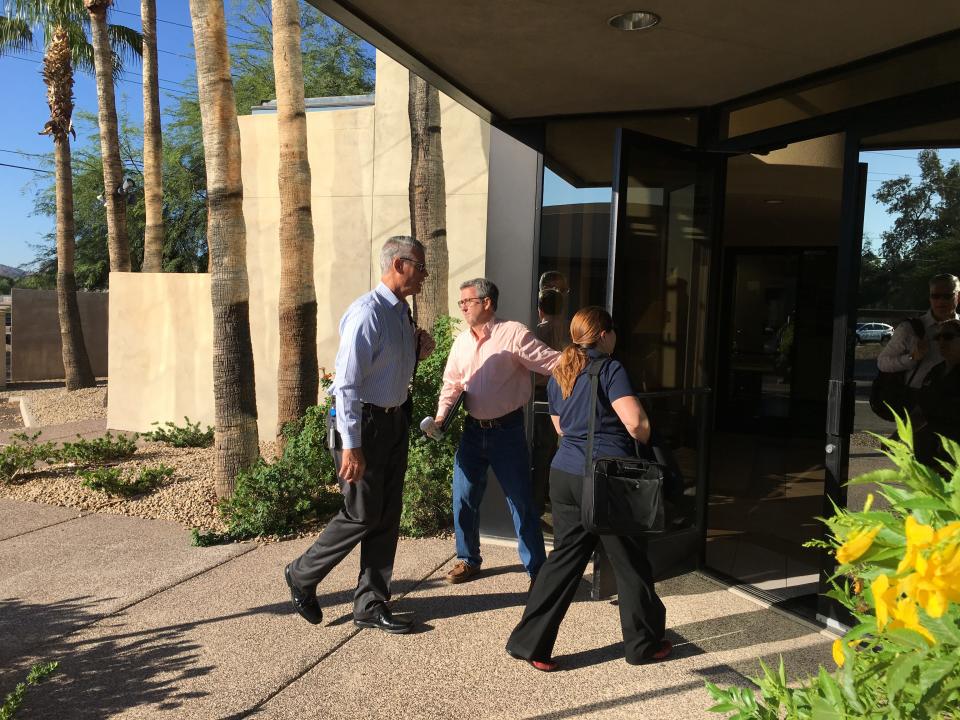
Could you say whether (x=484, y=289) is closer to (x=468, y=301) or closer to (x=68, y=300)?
(x=468, y=301)

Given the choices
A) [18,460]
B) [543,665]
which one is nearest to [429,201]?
[18,460]

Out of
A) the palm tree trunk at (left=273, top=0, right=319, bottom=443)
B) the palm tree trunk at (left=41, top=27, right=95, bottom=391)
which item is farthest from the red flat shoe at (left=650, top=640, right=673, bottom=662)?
the palm tree trunk at (left=41, top=27, right=95, bottom=391)

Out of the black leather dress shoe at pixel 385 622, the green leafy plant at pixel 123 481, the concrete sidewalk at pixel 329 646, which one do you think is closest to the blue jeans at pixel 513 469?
the concrete sidewalk at pixel 329 646

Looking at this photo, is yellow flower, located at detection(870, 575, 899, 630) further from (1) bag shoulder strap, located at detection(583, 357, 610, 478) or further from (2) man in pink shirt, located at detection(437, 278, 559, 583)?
(2) man in pink shirt, located at detection(437, 278, 559, 583)

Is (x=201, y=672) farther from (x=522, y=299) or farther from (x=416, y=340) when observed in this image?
(x=522, y=299)

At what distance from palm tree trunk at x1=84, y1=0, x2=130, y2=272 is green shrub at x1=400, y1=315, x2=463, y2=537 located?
11251mm

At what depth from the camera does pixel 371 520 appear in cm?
386

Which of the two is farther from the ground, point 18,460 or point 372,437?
point 372,437

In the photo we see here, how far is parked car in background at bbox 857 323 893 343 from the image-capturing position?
414cm

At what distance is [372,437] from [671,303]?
7.31ft

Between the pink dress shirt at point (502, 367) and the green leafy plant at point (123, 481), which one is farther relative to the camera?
the green leafy plant at point (123, 481)

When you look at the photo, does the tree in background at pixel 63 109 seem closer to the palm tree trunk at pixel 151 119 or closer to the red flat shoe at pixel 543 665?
the palm tree trunk at pixel 151 119

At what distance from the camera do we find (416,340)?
4129 mm

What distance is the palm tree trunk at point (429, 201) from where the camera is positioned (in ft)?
25.9
